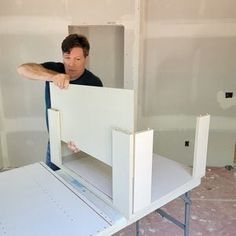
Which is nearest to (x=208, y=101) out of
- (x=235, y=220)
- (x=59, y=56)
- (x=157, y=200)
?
(x=235, y=220)

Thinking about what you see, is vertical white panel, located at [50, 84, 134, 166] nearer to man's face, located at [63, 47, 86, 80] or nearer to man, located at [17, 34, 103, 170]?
man, located at [17, 34, 103, 170]

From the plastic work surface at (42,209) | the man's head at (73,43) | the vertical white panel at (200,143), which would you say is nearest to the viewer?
the plastic work surface at (42,209)

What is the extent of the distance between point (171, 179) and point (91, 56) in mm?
2370

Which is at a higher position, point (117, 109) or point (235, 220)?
point (117, 109)

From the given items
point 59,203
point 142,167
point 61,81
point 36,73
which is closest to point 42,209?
point 59,203

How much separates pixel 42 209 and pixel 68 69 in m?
0.93

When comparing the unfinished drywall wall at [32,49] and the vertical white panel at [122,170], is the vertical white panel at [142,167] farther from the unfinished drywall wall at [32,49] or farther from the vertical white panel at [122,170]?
the unfinished drywall wall at [32,49]

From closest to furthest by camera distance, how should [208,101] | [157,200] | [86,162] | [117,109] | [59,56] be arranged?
1. [117,109]
2. [157,200]
3. [86,162]
4. [59,56]
5. [208,101]

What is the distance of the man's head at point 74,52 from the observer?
1585mm

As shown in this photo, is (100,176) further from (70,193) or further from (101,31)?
(101,31)

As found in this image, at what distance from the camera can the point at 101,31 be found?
10.9 ft

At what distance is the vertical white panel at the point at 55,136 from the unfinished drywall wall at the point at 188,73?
1.88 metres

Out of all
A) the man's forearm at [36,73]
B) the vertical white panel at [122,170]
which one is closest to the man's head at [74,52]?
the man's forearm at [36,73]

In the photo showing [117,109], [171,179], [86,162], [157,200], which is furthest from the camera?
[86,162]
